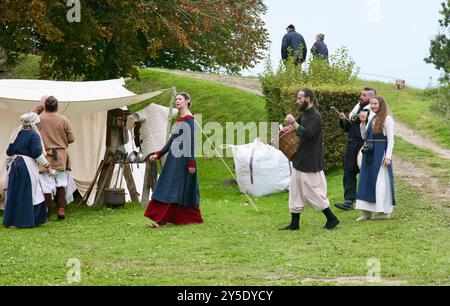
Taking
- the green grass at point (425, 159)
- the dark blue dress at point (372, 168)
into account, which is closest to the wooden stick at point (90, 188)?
the dark blue dress at point (372, 168)

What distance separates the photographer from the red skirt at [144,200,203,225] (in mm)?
14195

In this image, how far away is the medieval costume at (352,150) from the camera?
50.9ft

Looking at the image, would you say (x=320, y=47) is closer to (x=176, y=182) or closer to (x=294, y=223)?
(x=176, y=182)

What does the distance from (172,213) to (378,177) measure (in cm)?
287

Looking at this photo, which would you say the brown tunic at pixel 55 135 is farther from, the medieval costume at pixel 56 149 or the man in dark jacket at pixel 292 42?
Answer: the man in dark jacket at pixel 292 42

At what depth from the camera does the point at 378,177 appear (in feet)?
46.1

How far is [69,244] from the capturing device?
1282 centimetres

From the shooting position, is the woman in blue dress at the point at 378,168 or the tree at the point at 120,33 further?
the tree at the point at 120,33

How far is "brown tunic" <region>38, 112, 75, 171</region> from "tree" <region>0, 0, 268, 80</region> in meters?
6.56

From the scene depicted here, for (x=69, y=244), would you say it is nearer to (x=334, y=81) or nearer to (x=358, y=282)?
(x=358, y=282)

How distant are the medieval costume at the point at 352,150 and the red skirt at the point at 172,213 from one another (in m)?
2.63

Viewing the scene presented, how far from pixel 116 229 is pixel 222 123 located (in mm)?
13490

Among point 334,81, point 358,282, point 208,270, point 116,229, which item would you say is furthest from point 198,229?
point 334,81

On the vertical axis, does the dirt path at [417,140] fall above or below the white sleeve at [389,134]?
below
